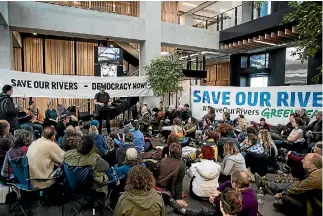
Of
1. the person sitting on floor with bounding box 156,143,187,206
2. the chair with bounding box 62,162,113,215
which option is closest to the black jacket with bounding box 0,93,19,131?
the chair with bounding box 62,162,113,215

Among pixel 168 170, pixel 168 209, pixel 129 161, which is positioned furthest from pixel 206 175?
pixel 129 161

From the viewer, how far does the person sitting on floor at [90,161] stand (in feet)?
9.46

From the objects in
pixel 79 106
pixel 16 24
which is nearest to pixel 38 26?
pixel 16 24

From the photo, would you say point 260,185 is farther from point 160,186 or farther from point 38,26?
point 38,26

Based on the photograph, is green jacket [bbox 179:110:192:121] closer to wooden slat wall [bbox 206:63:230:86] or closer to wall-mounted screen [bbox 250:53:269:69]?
wall-mounted screen [bbox 250:53:269:69]

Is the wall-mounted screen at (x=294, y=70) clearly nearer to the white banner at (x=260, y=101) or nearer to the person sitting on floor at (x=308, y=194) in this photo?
the white banner at (x=260, y=101)

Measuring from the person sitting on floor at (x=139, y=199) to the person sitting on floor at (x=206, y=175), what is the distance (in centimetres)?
155

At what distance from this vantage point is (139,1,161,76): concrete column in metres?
9.98

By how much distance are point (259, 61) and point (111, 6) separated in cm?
746

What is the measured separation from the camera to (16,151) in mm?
3016

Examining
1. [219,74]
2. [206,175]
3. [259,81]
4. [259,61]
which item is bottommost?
[206,175]

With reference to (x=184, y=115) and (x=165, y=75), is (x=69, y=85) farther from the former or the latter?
(x=184, y=115)

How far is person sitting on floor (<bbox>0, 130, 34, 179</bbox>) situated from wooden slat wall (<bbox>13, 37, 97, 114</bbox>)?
836 centimetres

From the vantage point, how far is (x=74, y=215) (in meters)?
3.06
